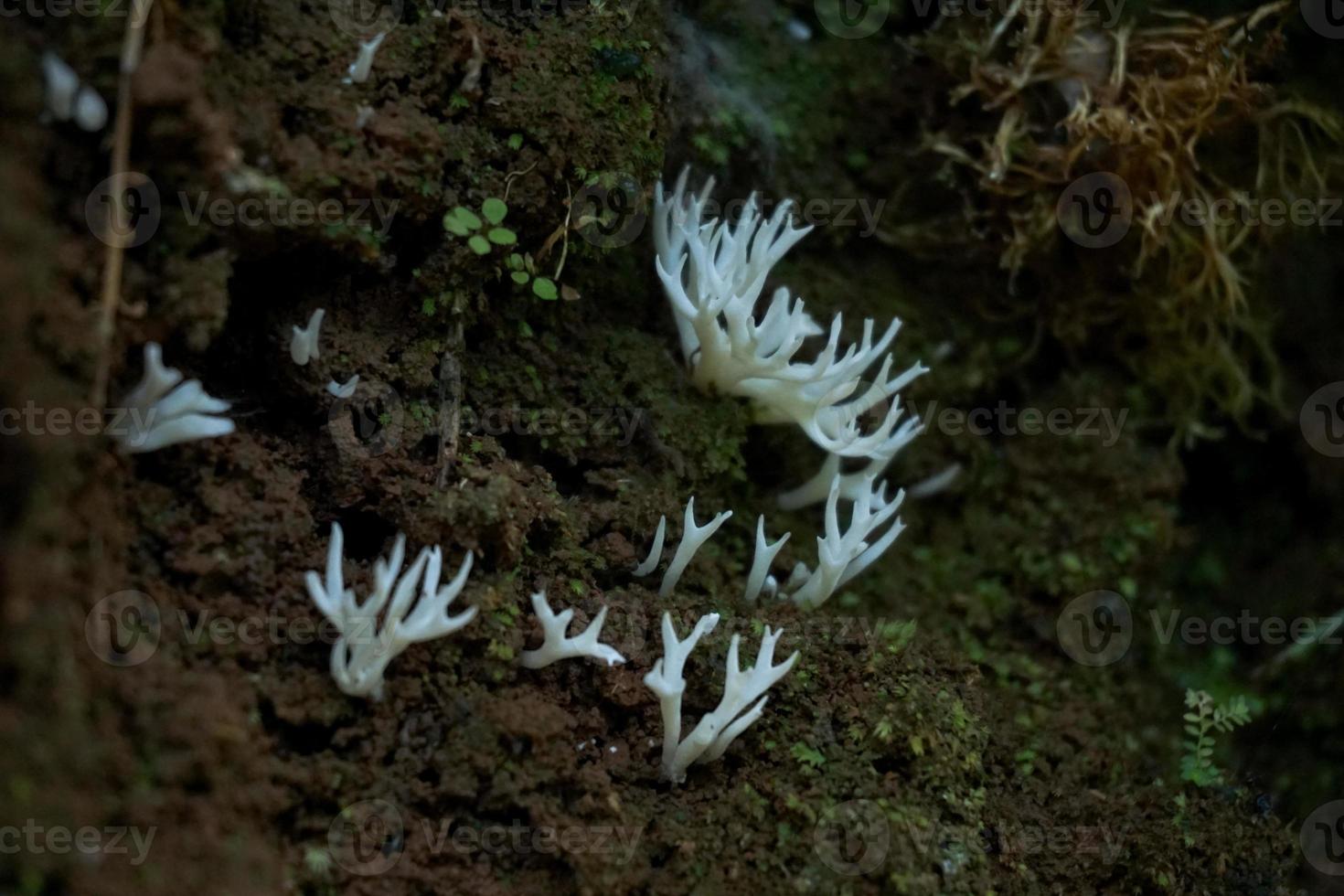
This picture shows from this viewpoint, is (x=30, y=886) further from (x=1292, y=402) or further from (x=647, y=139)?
(x=1292, y=402)

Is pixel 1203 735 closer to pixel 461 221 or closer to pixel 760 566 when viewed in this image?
pixel 760 566

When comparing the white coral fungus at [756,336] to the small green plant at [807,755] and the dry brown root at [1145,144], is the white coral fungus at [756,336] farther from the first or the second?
the dry brown root at [1145,144]

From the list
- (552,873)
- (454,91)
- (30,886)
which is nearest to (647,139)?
(454,91)

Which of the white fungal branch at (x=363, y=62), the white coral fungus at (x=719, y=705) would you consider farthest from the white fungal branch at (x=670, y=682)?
the white fungal branch at (x=363, y=62)

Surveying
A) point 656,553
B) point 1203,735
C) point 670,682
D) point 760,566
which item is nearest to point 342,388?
point 656,553

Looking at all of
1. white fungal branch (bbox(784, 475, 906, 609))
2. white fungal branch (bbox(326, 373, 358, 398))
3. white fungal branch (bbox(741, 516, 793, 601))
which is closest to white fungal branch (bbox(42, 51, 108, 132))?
white fungal branch (bbox(326, 373, 358, 398))

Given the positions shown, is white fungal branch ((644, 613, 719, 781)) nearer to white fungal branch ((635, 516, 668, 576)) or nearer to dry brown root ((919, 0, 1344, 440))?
white fungal branch ((635, 516, 668, 576))

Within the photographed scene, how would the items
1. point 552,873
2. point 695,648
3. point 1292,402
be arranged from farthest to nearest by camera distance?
1. point 1292,402
2. point 695,648
3. point 552,873
